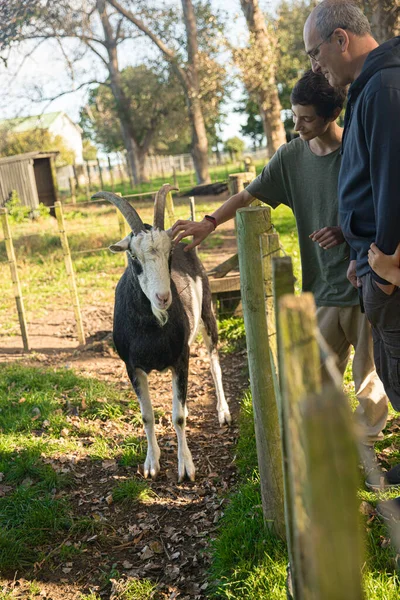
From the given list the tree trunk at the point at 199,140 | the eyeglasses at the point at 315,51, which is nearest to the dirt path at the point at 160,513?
the eyeglasses at the point at 315,51

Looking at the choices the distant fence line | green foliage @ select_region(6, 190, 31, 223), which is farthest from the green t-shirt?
the distant fence line

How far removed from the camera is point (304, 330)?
5.46ft

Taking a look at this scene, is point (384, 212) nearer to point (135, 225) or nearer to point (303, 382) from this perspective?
point (303, 382)

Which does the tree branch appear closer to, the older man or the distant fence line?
the distant fence line

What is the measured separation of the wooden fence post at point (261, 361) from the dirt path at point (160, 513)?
66 cm

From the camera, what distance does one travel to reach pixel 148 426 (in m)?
5.01

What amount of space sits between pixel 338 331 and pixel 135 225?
5.73 ft

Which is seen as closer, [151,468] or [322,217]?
[322,217]

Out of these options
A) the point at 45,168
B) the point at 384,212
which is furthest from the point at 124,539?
the point at 45,168

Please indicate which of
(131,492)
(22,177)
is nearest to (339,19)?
(131,492)

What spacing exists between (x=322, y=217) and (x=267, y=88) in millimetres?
16226

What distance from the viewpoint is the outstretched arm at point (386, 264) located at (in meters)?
2.73

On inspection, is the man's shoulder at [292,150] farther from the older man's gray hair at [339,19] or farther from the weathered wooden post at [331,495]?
the weathered wooden post at [331,495]

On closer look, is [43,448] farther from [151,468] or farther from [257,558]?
[257,558]
